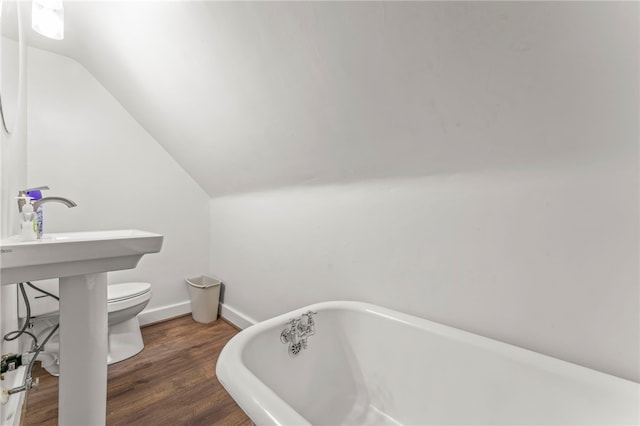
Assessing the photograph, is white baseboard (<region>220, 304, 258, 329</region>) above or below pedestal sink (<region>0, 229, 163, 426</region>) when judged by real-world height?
below

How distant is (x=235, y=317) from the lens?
2.29m

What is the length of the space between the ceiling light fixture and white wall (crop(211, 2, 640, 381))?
139cm

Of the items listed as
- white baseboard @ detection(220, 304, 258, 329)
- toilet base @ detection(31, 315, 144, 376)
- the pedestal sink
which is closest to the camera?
the pedestal sink

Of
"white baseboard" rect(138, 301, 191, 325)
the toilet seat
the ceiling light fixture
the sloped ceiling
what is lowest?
"white baseboard" rect(138, 301, 191, 325)

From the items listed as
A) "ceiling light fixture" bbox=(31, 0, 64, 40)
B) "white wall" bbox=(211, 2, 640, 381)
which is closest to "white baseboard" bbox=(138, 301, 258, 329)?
"white wall" bbox=(211, 2, 640, 381)

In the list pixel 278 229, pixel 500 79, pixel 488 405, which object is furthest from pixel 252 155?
pixel 488 405

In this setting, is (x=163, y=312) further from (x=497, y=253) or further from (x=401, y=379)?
(x=497, y=253)

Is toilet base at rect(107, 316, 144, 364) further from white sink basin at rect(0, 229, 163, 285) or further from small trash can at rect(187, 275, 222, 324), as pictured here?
white sink basin at rect(0, 229, 163, 285)

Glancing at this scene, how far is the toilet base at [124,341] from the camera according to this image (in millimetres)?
1776

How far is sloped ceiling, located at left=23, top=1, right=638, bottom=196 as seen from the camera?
70 cm

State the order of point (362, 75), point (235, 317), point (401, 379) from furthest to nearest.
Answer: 1. point (235, 317)
2. point (401, 379)
3. point (362, 75)

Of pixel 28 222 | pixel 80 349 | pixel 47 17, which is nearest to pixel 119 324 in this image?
pixel 80 349

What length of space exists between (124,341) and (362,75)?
7.22 feet

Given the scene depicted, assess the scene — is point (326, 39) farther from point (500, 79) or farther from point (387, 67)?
point (500, 79)
